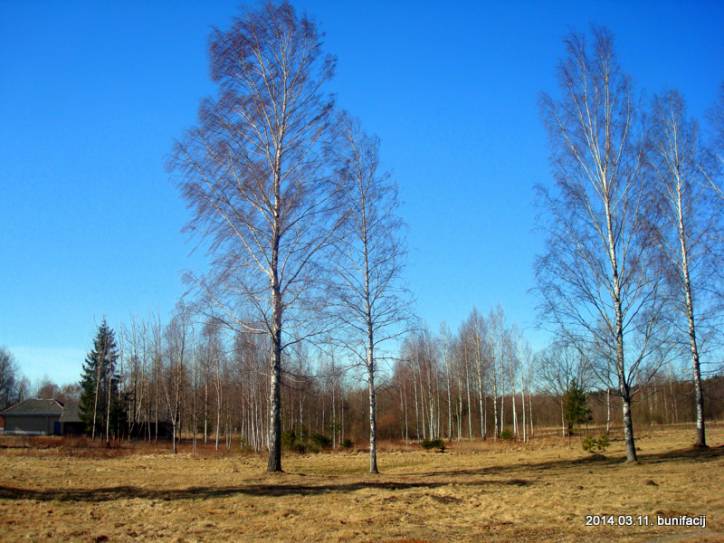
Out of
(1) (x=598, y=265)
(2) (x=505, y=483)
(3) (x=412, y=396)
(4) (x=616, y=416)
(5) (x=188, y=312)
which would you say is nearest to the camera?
(2) (x=505, y=483)

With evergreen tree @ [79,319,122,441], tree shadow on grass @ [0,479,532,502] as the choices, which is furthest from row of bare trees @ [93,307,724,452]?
tree shadow on grass @ [0,479,532,502]

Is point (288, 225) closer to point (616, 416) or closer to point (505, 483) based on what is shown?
point (505, 483)

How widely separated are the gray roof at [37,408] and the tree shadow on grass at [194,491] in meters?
60.1

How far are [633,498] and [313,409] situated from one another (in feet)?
187

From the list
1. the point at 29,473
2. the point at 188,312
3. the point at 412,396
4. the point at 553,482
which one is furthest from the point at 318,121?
the point at 412,396

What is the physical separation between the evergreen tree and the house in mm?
5576

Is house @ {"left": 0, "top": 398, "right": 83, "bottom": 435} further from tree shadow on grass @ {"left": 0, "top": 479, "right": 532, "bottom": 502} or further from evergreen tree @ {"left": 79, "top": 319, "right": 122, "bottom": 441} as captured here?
tree shadow on grass @ {"left": 0, "top": 479, "right": 532, "bottom": 502}

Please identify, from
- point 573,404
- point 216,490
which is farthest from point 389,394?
point 216,490

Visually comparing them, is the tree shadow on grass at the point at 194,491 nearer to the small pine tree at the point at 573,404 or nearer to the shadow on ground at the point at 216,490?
the shadow on ground at the point at 216,490

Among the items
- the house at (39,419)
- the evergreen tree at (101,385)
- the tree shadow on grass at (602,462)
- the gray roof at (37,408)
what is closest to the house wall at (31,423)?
the house at (39,419)

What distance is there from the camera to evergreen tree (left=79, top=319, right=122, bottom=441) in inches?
2132

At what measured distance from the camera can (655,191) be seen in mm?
19359

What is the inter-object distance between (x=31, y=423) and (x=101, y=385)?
48.5 feet

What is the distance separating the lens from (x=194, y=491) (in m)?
12.4
